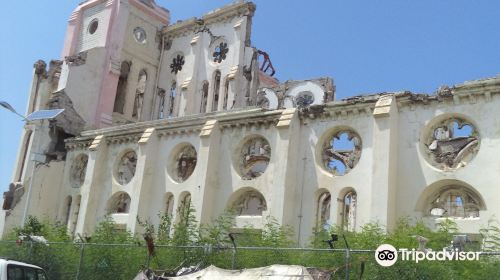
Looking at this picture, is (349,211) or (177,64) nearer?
(349,211)

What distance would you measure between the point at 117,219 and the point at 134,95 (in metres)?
14.3

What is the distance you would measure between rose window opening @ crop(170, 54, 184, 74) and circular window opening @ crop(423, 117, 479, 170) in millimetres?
24471

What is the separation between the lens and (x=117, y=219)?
28656mm

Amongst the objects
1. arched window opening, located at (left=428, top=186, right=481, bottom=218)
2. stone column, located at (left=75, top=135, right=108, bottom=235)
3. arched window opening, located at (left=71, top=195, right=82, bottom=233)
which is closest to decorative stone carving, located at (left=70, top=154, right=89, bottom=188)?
arched window opening, located at (left=71, top=195, right=82, bottom=233)

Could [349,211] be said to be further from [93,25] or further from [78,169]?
[93,25]

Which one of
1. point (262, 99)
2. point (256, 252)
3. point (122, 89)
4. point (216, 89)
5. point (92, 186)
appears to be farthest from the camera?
point (122, 89)

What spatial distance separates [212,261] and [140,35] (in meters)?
27.6

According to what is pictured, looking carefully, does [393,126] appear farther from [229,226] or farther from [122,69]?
[122,69]

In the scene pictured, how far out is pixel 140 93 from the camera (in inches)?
1646

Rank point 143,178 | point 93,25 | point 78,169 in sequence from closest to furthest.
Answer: point 143,178 → point 78,169 → point 93,25

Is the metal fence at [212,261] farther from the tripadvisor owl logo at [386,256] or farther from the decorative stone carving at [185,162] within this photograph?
the decorative stone carving at [185,162]

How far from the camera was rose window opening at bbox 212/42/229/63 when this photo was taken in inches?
1528

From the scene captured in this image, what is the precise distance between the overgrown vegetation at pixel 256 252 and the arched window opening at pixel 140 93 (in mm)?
17959

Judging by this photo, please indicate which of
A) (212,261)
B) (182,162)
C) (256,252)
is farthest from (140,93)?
(256,252)
